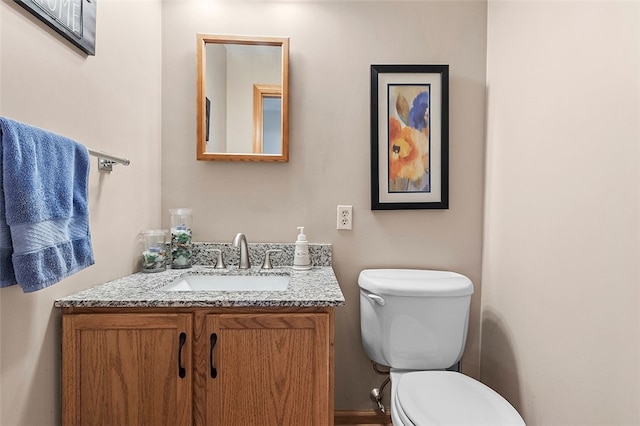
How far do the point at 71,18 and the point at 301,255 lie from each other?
A: 1.12 meters

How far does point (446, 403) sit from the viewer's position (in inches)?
43.9

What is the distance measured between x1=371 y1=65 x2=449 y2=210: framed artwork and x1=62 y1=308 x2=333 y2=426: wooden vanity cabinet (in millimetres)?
784

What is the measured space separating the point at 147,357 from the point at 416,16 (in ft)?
5.79

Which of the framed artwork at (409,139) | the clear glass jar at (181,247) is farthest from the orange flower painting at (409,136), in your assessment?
the clear glass jar at (181,247)

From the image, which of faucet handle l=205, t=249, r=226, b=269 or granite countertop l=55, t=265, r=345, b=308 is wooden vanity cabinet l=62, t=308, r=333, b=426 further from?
faucet handle l=205, t=249, r=226, b=269

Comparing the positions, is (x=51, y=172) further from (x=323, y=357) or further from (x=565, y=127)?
(x=565, y=127)

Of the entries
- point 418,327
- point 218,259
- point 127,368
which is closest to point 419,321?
point 418,327

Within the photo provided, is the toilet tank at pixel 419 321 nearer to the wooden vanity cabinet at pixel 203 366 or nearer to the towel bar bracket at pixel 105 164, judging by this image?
the wooden vanity cabinet at pixel 203 366

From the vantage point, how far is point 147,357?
3.51 ft

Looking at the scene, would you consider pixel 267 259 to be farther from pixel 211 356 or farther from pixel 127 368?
pixel 127 368

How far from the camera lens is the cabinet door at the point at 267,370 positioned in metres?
1.08

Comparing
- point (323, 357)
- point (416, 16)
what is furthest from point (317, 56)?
point (323, 357)

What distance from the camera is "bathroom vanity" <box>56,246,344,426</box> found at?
106cm

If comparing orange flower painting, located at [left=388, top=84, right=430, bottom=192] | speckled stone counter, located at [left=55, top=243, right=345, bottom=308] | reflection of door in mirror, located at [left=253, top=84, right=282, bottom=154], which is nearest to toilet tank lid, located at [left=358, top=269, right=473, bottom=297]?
speckled stone counter, located at [left=55, top=243, right=345, bottom=308]
